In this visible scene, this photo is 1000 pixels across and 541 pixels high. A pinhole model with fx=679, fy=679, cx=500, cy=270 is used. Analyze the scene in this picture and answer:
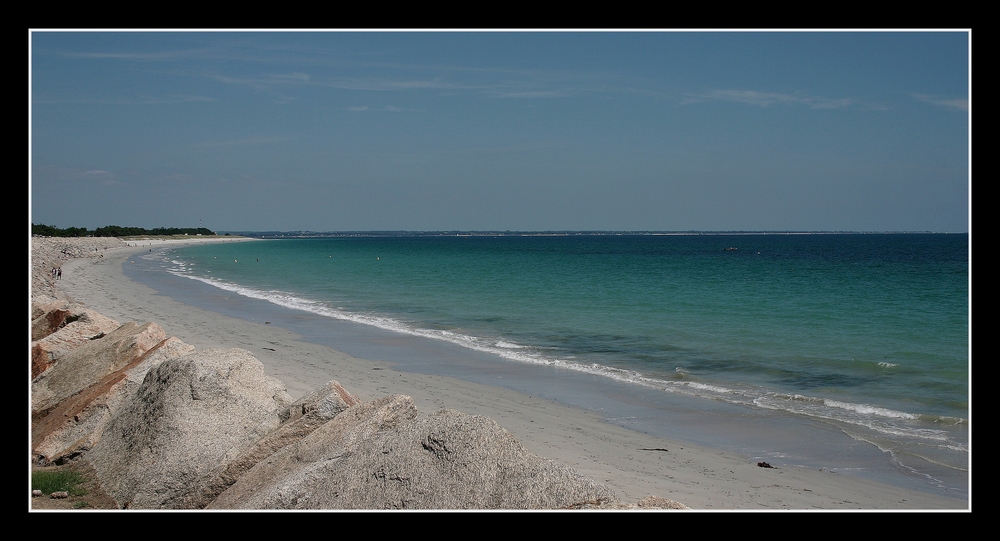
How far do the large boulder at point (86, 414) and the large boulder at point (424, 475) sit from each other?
9.25ft

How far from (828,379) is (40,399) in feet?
44.4

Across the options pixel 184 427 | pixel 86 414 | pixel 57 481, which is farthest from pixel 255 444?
pixel 86 414

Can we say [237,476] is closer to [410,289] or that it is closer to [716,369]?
[716,369]

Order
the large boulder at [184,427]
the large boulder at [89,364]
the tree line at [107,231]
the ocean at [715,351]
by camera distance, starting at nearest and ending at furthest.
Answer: the large boulder at [184,427]
the large boulder at [89,364]
the ocean at [715,351]
the tree line at [107,231]

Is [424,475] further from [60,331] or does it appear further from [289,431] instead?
[60,331]

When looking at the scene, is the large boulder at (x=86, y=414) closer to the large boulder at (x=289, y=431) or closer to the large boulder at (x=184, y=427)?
the large boulder at (x=184, y=427)

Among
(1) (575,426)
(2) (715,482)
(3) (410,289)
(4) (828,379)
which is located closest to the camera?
(2) (715,482)

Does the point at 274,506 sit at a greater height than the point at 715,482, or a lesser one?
greater

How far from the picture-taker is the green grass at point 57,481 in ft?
21.1

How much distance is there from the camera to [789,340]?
732 inches

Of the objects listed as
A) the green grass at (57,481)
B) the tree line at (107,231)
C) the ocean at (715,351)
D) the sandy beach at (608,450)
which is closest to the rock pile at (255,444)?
the green grass at (57,481)

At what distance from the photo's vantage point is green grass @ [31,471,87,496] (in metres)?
6.44

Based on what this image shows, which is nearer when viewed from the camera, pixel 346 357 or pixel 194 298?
pixel 346 357

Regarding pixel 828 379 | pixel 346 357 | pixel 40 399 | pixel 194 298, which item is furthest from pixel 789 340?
pixel 194 298
